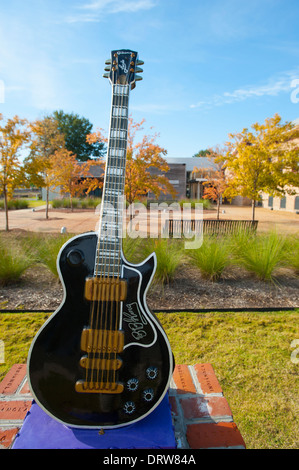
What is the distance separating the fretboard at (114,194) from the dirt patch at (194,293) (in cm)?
270

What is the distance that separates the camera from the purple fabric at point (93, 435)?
1.60 meters

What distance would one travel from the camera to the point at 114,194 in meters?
1.84

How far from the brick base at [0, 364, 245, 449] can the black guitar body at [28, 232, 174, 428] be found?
34 centimetres

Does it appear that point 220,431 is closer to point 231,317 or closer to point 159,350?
point 159,350

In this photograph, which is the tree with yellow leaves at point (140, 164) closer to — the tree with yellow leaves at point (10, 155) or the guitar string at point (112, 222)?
the tree with yellow leaves at point (10, 155)

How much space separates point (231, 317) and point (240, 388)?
1.50 m

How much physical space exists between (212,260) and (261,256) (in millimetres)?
905

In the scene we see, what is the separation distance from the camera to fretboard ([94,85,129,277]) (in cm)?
176

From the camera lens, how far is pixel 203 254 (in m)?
5.21

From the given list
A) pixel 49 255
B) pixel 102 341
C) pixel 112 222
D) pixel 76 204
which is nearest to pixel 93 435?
pixel 102 341

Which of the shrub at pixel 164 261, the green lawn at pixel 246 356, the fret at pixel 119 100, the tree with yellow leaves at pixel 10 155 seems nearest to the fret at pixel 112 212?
the fret at pixel 119 100
